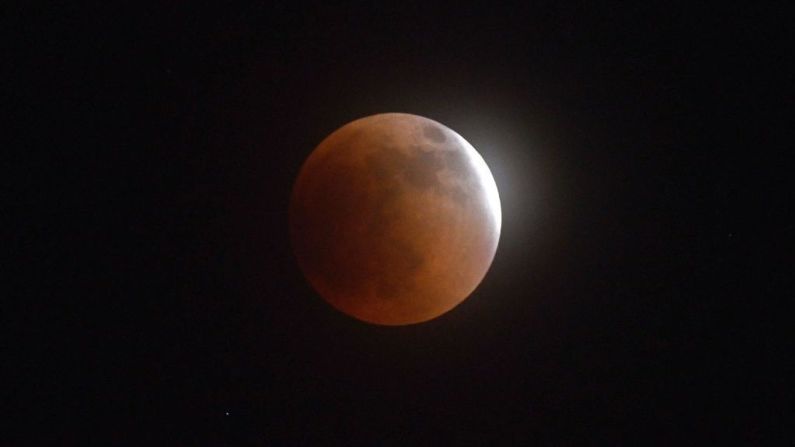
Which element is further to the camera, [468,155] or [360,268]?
[468,155]

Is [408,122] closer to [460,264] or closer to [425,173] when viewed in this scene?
[425,173]

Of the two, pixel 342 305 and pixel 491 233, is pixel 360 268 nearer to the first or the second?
pixel 342 305

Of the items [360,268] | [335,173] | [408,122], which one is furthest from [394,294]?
[408,122]

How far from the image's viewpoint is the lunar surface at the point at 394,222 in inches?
199

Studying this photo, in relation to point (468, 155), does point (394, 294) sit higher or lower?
lower

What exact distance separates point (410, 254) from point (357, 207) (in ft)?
1.92

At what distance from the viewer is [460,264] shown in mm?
5254

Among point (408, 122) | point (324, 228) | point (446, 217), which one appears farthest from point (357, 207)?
point (408, 122)

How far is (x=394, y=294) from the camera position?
5.19m

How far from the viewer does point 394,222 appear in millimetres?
5031

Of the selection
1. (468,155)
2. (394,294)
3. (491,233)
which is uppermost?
(468,155)

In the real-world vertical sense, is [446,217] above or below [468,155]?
below

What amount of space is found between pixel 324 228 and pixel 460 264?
1.19 m

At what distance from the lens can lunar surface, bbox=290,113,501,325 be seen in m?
5.05
